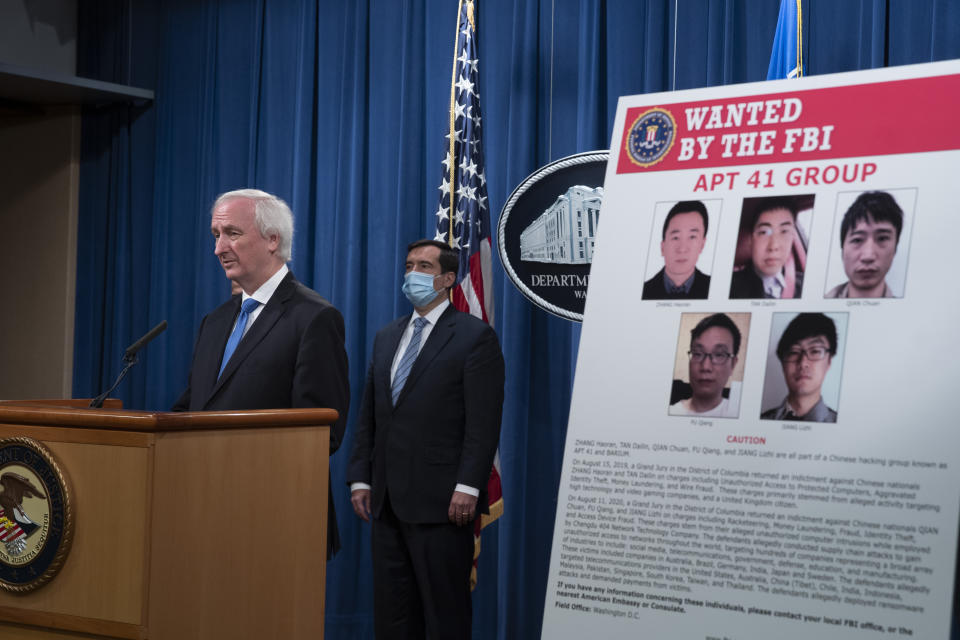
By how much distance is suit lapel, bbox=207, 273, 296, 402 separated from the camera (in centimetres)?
256

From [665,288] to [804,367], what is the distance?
33cm

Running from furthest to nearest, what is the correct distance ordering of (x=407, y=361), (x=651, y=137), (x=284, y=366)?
(x=407, y=361) → (x=284, y=366) → (x=651, y=137)

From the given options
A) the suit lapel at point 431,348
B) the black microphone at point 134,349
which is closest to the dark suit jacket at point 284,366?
the black microphone at point 134,349

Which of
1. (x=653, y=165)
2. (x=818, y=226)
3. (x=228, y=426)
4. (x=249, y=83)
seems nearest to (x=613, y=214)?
(x=653, y=165)

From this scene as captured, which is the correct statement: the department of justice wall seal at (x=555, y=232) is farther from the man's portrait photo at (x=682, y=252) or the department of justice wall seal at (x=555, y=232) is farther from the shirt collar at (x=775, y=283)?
the shirt collar at (x=775, y=283)

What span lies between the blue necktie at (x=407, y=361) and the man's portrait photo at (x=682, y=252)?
1.65 metres

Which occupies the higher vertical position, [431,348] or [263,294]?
[263,294]

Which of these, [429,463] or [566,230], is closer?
[429,463]

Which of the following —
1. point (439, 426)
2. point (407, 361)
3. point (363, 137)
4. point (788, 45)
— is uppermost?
point (788, 45)

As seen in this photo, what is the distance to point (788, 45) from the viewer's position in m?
3.37

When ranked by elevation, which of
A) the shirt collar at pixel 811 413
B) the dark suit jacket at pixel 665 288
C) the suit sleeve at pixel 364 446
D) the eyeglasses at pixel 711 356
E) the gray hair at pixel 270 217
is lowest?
the suit sleeve at pixel 364 446

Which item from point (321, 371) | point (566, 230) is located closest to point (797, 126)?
point (321, 371)

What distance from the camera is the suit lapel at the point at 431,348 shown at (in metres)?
3.47

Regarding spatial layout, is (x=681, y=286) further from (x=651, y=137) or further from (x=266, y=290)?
(x=266, y=290)
